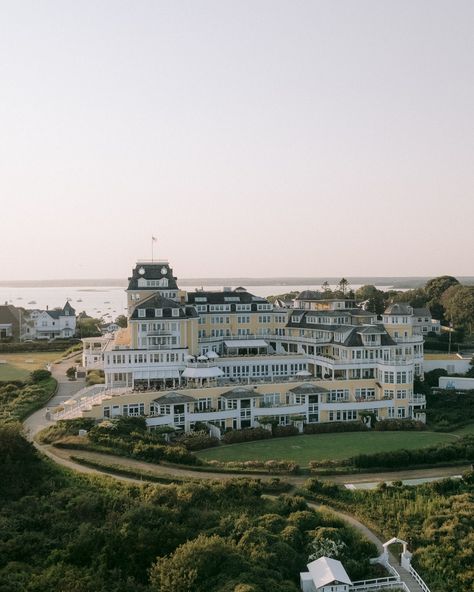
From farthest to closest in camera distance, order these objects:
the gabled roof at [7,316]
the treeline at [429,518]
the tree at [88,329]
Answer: the gabled roof at [7,316] → the tree at [88,329] → the treeline at [429,518]

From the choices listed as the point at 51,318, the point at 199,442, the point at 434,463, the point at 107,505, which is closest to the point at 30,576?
the point at 107,505

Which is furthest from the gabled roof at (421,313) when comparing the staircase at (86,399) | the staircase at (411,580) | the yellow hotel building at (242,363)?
the staircase at (411,580)

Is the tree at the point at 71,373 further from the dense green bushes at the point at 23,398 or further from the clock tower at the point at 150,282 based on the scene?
the clock tower at the point at 150,282

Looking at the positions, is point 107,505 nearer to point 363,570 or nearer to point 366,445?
point 363,570

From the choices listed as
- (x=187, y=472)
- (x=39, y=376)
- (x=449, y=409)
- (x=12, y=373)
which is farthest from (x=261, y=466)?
(x=12, y=373)

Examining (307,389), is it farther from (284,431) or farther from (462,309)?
(462,309)

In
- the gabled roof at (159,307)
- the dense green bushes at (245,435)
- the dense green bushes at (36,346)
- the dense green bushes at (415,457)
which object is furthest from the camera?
the dense green bushes at (36,346)
